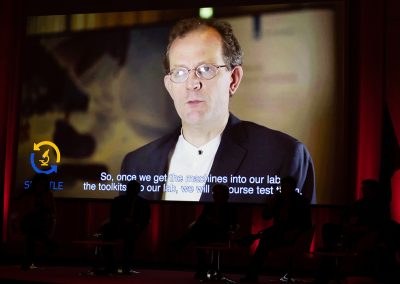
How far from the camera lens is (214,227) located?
6.14 m

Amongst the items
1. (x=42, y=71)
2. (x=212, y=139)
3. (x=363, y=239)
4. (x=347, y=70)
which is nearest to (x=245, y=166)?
(x=212, y=139)

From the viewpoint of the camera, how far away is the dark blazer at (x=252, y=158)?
22.4 feet

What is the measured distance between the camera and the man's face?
7039 millimetres

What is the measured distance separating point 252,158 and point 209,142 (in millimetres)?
520

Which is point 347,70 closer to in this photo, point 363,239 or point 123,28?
point 363,239

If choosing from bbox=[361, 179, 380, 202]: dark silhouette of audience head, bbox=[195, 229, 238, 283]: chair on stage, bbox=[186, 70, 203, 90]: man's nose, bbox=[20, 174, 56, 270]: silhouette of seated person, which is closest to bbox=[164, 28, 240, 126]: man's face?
bbox=[186, 70, 203, 90]: man's nose

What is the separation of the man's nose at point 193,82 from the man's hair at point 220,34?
0.31m

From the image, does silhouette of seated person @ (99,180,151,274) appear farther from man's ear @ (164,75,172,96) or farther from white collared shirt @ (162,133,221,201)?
man's ear @ (164,75,172,96)

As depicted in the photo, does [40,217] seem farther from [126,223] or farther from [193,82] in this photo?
[193,82]

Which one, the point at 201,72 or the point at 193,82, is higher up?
the point at 201,72

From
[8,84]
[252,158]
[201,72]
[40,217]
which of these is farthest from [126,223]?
[8,84]

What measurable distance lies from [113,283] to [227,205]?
1308 millimetres

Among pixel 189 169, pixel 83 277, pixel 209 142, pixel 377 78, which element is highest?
pixel 377 78

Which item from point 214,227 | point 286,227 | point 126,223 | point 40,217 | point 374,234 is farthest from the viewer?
point 40,217
